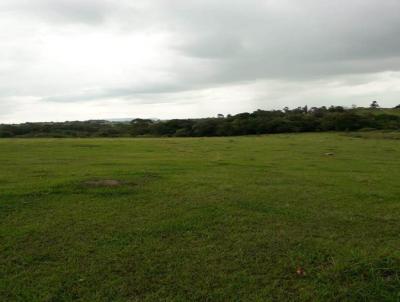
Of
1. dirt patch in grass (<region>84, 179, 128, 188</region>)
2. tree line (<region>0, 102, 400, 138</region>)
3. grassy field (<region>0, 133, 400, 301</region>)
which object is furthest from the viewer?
tree line (<region>0, 102, 400, 138</region>)

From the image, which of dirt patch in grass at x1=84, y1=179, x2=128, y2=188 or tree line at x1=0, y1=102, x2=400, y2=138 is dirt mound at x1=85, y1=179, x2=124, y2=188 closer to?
dirt patch in grass at x1=84, y1=179, x2=128, y2=188

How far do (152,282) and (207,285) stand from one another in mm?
867

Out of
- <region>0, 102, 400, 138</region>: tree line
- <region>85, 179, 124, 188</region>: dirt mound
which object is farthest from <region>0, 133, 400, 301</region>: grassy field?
<region>0, 102, 400, 138</region>: tree line

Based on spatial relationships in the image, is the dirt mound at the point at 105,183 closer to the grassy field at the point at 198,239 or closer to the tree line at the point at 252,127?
the grassy field at the point at 198,239

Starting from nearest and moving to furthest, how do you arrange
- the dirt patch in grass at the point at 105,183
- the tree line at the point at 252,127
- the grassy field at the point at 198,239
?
the grassy field at the point at 198,239
the dirt patch in grass at the point at 105,183
the tree line at the point at 252,127

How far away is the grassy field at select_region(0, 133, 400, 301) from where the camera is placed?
17.5 feet

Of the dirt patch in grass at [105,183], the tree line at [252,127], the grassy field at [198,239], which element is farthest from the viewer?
the tree line at [252,127]

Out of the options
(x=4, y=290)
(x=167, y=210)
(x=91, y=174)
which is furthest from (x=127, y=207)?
(x=91, y=174)

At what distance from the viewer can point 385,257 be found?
6.25 metres

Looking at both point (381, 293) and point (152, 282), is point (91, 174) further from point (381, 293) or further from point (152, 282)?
point (381, 293)

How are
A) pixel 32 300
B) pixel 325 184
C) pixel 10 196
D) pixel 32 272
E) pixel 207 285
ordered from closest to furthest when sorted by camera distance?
pixel 32 300 < pixel 207 285 < pixel 32 272 < pixel 10 196 < pixel 325 184

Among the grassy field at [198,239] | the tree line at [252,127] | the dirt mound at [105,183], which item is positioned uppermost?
the tree line at [252,127]

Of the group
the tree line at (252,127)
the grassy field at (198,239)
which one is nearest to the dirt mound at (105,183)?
the grassy field at (198,239)

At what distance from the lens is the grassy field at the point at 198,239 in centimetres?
535
